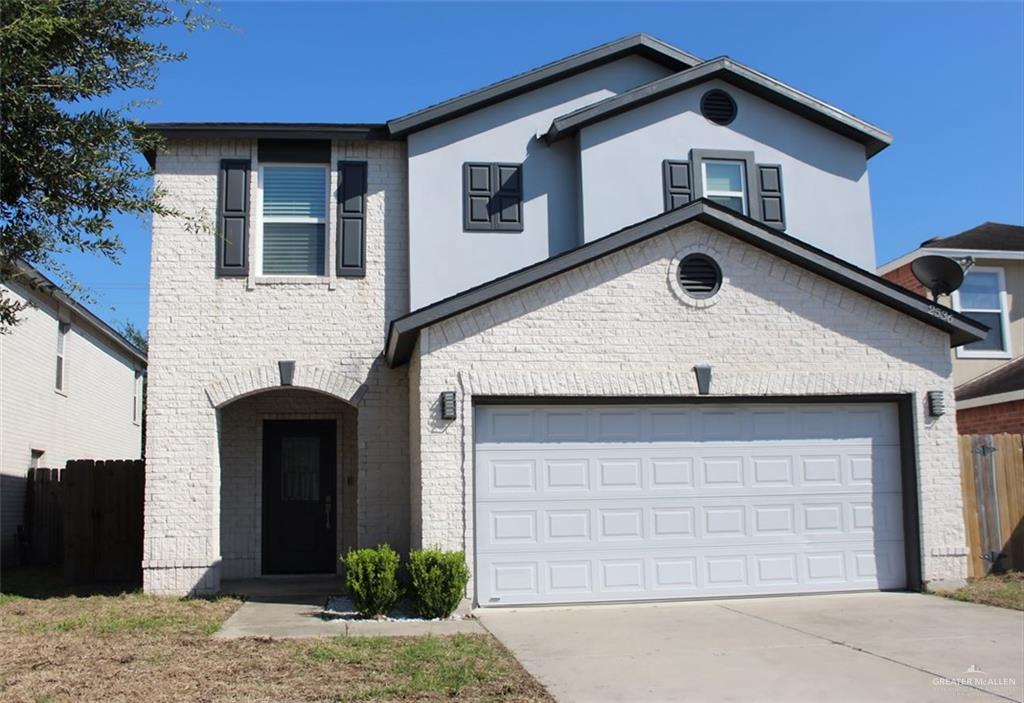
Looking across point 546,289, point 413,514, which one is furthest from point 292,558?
point 546,289

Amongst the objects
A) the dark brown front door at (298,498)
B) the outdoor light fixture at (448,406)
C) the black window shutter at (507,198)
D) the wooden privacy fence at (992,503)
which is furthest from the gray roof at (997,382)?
the dark brown front door at (298,498)

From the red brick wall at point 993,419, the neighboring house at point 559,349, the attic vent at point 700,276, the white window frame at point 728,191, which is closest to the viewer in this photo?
the neighboring house at point 559,349

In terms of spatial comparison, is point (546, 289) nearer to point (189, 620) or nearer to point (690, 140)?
point (690, 140)

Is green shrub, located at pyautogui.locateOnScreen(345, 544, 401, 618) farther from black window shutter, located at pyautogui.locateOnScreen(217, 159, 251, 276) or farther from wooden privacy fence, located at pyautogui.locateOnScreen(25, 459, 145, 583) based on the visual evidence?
wooden privacy fence, located at pyautogui.locateOnScreen(25, 459, 145, 583)

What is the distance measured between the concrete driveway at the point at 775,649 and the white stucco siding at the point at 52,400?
1016 centimetres

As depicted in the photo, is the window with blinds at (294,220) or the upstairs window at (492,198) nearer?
the window with blinds at (294,220)

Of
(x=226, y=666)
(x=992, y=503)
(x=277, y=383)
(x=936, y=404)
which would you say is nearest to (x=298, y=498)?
(x=277, y=383)

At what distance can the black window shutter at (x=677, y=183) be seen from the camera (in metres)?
14.7

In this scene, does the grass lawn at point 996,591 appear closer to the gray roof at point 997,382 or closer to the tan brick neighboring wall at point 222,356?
the gray roof at point 997,382

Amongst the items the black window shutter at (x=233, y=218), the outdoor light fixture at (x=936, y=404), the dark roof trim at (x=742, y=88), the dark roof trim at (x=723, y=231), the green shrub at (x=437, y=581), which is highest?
the dark roof trim at (x=742, y=88)

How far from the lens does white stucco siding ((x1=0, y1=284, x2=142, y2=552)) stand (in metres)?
17.9

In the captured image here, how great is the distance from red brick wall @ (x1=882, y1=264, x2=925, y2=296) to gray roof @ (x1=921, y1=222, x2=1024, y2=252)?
78cm

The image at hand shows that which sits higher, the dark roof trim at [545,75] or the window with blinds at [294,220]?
the dark roof trim at [545,75]

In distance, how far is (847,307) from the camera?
12.6 m
